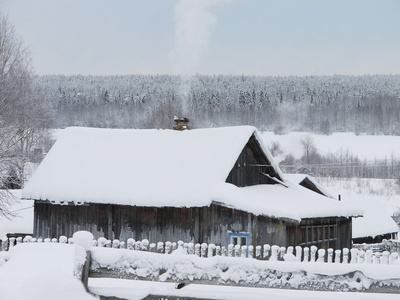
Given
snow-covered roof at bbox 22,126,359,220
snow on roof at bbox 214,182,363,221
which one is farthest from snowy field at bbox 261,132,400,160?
snow-covered roof at bbox 22,126,359,220

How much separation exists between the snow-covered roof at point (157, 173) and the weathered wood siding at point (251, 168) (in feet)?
1.31

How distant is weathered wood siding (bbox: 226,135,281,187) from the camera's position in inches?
755

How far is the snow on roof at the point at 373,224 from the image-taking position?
112 ft

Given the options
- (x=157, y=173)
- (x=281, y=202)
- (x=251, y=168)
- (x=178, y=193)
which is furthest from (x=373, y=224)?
(x=178, y=193)

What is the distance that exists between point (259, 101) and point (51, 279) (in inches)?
4212

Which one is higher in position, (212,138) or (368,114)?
(368,114)

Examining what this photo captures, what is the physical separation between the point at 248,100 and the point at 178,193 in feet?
306

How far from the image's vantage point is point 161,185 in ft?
58.0

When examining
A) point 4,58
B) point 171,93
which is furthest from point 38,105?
point 171,93

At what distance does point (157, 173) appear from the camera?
1859 centimetres

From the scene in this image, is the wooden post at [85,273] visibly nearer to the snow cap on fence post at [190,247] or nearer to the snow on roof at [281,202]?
the snow cap on fence post at [190,247]

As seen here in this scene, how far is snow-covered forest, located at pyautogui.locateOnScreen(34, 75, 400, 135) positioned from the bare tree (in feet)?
198

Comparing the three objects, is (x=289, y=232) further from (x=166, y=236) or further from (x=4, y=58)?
(x=4, y=58)

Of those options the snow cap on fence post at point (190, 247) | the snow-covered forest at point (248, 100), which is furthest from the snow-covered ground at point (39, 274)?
the snow-covered forest at point (248, 100)
